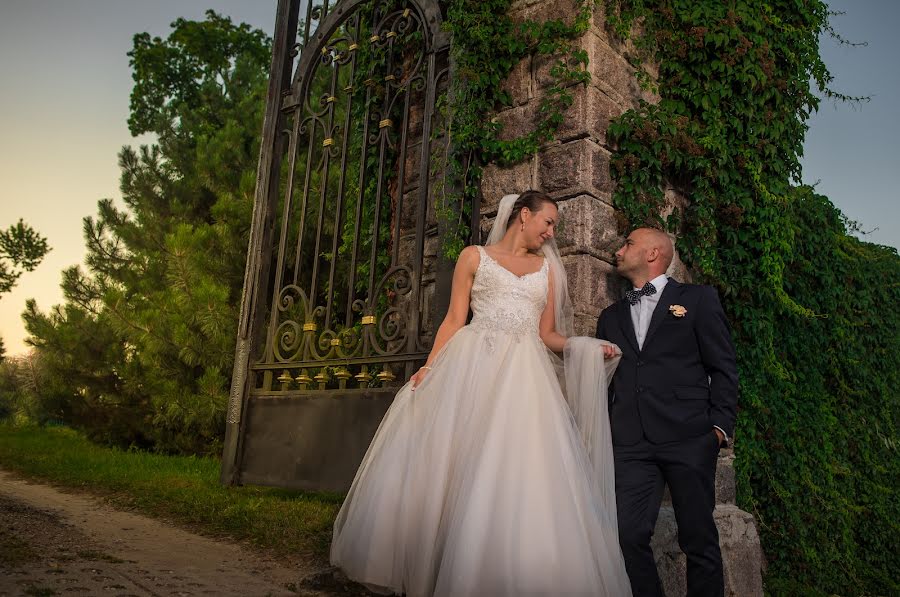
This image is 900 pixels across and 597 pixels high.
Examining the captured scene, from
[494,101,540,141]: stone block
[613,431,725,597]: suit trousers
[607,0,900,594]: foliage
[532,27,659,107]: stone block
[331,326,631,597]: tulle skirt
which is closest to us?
[331,326,631,597]: tulle skirt

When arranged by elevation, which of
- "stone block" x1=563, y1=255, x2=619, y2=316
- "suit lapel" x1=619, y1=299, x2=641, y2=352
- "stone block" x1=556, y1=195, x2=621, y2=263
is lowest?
"suit lapel" x1=619, y1=299, x2=641, y2=352

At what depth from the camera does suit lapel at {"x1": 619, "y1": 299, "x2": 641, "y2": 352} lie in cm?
316

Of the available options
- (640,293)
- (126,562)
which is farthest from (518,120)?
(126,562)

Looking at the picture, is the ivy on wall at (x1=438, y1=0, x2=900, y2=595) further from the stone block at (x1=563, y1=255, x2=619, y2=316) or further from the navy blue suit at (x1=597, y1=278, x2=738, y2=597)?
the navy blue suit at (x1=597, y1=278, x2=738, y2=597)

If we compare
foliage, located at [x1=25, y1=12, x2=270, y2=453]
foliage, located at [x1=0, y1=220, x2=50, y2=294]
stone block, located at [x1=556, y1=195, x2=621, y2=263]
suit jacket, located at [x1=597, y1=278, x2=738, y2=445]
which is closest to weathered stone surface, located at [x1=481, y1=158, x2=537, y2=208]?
stone block, located at [x1=556, y1=195, x2=621, y2=263]

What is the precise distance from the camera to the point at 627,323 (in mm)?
3213

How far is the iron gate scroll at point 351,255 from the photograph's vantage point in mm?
4320

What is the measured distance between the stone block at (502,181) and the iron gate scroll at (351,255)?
0.43m

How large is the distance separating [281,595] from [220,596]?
0.87 feet

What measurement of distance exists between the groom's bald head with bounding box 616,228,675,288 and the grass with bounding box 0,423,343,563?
7.55ft

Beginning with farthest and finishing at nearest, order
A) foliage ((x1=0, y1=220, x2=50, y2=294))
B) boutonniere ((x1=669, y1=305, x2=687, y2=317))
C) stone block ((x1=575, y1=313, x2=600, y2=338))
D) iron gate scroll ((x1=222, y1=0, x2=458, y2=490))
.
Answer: foliage ((x1=0, y1=220, x2=50, y2=294))
iron gate scroll ((x1=222, y1=0, x2=458, y2=490))
stone block ((x1=575, y1=313, x2=600, y2=338))
boutonniere ((x1=669, y1=305, x2=687, y2=317))

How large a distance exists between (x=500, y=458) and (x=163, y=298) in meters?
6.16

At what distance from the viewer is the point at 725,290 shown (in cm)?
436

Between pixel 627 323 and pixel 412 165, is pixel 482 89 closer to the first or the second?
pixel 412 165
